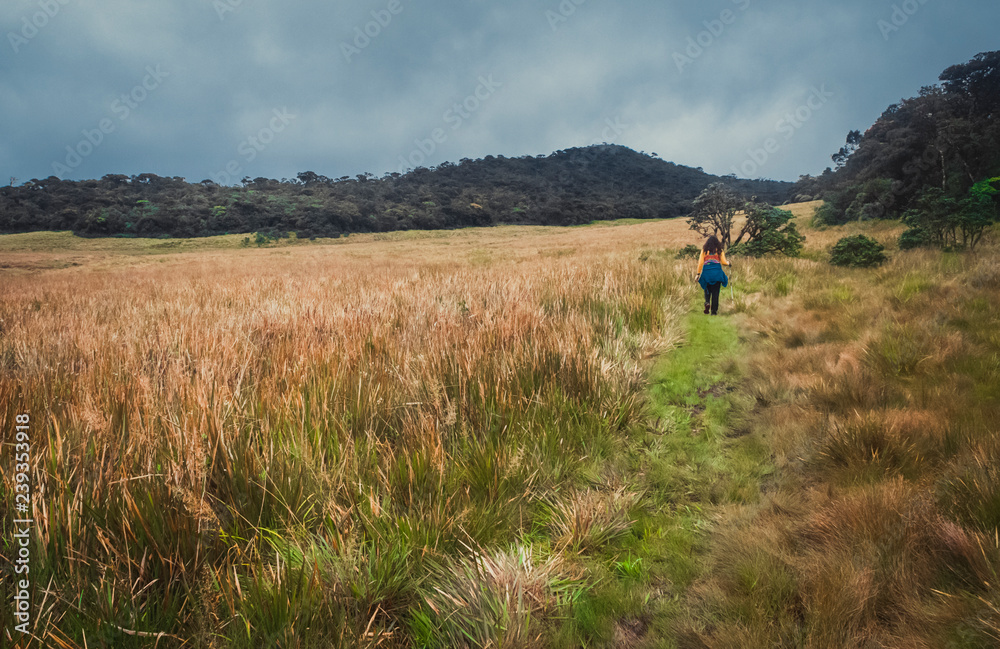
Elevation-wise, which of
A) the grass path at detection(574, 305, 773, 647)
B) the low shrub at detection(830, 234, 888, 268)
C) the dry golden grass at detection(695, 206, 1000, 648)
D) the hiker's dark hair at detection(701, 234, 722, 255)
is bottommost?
the grass path at detection(574, 305, 773, 647)

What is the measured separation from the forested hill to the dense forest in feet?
20.1

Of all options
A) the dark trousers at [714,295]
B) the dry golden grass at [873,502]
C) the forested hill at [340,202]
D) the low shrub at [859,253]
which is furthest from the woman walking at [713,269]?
the forested hill at [340,202]

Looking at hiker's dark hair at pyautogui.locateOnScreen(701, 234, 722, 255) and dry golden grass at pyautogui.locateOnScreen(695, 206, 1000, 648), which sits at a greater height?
hiker's dark hair at pyautogui.locateOnScreen(701, 234, 722, 255)

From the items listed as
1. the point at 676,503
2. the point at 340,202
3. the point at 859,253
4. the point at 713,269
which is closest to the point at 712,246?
the point at 713,269

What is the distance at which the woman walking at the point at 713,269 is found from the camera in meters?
6.90

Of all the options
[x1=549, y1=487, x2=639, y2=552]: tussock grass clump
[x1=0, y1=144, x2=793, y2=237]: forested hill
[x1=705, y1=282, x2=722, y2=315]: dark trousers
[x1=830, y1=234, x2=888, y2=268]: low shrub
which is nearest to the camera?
[x1=549, y1=487, x2=639, y2=552]: tussock grass clump

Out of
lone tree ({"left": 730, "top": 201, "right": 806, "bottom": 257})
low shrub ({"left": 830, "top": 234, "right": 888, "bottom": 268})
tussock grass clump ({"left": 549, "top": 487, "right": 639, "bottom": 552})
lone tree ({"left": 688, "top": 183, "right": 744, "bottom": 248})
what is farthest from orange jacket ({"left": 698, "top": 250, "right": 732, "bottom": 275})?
lone tree ({"left": 688, "top": 183, "right": 744, "bottom": 248})

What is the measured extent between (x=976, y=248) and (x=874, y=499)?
39.4ft

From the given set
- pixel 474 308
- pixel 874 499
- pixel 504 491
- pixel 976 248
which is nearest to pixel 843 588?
pixel 874 499

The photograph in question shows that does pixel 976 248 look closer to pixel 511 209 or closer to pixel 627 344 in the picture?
pixel 627 344

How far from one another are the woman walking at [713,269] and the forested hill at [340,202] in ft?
82.9

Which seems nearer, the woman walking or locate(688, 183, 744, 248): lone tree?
the woman walking

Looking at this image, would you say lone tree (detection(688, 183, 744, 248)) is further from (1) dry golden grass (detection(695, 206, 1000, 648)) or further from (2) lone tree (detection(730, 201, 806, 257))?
(1) dry golden grass (detection(695, 206, 1000, 648))

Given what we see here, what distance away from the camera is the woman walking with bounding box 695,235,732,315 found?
690 centimetres
